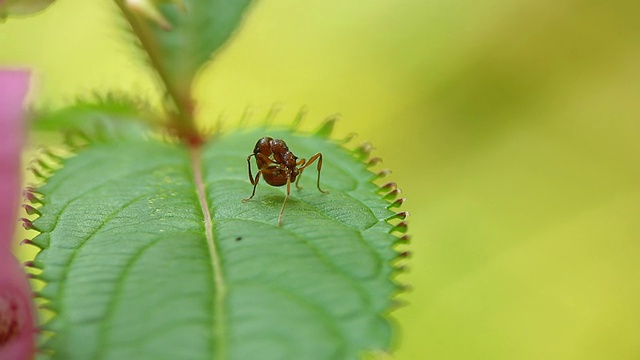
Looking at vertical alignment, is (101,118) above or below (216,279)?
above

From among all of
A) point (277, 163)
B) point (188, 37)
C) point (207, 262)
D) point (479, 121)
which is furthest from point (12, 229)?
point (479, 121)

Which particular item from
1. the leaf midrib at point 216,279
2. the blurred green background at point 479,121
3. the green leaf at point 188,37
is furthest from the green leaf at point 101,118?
the blurred green background at point 479,121

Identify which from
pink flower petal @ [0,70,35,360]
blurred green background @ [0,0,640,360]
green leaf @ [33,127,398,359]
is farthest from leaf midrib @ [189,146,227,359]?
blurred green background @ [0,0,640,360]

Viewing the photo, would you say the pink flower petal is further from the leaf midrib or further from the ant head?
the ant head

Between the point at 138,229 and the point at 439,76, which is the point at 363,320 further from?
the point at 439,76

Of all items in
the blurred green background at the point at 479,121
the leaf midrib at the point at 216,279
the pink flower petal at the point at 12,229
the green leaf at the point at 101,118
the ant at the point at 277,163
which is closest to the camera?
the leaf midrib at the point at 216,279

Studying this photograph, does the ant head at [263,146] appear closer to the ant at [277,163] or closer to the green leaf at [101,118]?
the ant at [277,163]

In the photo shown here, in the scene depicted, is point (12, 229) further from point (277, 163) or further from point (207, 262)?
point (277, 163)

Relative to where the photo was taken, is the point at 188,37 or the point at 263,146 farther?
the point at 188,37
